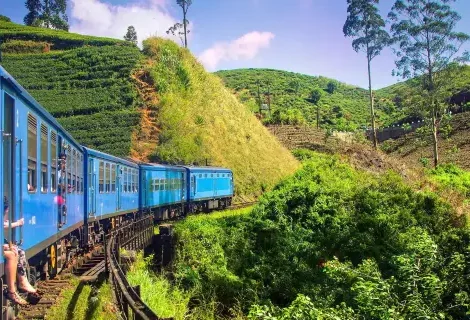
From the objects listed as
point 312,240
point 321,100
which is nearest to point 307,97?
point 321,100

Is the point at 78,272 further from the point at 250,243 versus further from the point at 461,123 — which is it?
the point at 461,123

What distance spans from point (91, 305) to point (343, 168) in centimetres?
1611

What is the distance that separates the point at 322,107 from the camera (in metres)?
93.9

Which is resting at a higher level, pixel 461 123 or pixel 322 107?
pixel 322 107

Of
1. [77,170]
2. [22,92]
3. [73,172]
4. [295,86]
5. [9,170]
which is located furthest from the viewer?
[295,86]

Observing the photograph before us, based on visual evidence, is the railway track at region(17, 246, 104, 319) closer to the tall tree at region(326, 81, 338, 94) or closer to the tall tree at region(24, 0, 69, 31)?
the tall tree at region(24, 0, 69, 31)

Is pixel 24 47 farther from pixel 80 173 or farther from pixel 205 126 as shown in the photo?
pixel 80 173

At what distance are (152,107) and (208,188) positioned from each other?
44.2 feet

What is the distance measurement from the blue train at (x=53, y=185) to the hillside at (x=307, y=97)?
50605 millimetres

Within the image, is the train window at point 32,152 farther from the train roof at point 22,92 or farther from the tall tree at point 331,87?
the tall tree at point 331,87

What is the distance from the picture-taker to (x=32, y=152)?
287 inches

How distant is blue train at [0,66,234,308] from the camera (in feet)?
20.1

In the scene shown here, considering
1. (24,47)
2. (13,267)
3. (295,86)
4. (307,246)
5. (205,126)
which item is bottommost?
(307,246)

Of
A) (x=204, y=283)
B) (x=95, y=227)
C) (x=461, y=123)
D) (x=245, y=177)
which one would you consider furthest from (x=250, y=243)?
(x=461, y=123)
